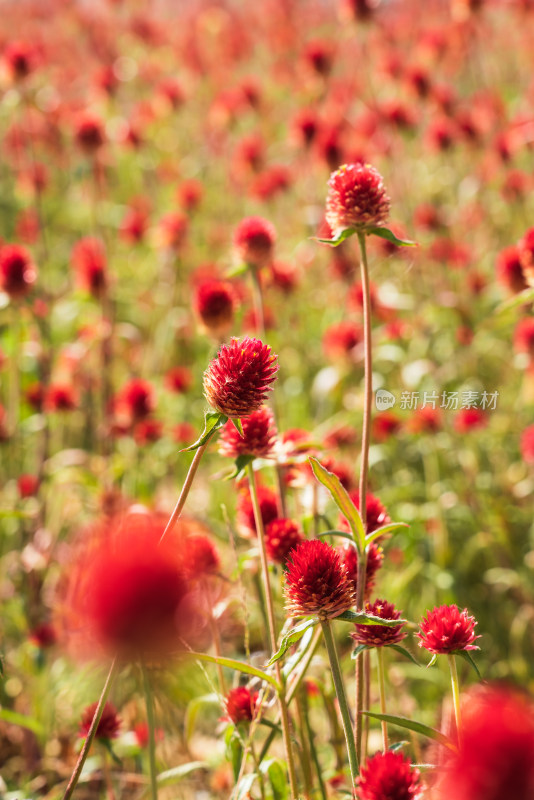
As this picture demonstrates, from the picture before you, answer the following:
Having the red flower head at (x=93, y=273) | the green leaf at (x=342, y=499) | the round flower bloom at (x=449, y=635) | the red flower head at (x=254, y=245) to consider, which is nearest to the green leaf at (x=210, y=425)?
the green leaf at (x=342, y=499)

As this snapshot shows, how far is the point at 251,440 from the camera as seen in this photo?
128cm

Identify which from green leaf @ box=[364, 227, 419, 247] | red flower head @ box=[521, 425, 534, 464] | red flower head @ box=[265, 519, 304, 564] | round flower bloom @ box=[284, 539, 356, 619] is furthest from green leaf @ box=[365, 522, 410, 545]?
red flower head @ box=[521, 425, 534, 464]

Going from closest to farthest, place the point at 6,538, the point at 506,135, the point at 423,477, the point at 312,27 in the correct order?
the point at 6,538 < the point at 423,477 < the point at 506,135 < the point at 312,27

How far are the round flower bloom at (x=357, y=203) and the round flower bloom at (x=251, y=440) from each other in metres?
0.35

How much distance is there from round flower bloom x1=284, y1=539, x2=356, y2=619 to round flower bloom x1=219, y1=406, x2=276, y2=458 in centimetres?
30

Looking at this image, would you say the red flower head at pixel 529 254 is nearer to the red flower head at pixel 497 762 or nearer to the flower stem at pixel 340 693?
the flower stem at pixel 340 693

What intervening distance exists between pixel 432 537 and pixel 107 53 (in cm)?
632

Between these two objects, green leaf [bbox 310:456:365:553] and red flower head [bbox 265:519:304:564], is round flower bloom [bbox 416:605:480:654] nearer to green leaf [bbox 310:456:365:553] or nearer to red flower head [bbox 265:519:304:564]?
green leaf [bbox 310:456:365:553]

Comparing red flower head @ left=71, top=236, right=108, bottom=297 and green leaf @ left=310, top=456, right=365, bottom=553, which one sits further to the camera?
red flower head @ left=71, top=236, right=108, bottom=297

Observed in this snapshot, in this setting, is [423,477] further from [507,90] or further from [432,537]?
[507,90]

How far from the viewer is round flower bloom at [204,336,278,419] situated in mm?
1048

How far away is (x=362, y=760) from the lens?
4.14 feet

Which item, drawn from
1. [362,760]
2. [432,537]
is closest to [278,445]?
[362,760]

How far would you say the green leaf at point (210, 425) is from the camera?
100 centimetres
